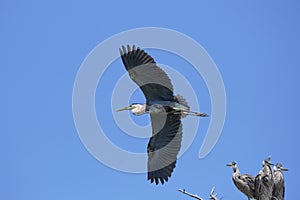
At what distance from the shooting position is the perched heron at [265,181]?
41.5ft

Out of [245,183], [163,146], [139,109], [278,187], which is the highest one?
[139,109]

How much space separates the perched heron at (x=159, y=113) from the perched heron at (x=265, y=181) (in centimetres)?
257

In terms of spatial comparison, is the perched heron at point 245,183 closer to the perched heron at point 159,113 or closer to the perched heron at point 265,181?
the perched heron at point 265,181

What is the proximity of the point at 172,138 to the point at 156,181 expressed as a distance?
97 centimetres

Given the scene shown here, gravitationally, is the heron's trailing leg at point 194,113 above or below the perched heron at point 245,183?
above

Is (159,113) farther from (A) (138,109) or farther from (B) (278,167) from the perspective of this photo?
(B) (278,167)

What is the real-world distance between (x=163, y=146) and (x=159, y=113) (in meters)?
0.71

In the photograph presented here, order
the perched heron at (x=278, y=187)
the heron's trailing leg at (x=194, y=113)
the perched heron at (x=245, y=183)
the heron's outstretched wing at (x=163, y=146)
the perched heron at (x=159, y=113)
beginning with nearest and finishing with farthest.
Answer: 1. the perched heron at (x=278, y=187)
2. the perched heron at (x=245, y=183)
3. the perched heron at (x=159, y=113)
4. the heron's outstretched wing at (x=163, y=146)
5. the heron's trailing leg at (x=194, y=113)

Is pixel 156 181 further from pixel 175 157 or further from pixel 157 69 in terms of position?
pixel 157 69

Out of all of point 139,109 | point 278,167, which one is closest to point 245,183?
point 278,167

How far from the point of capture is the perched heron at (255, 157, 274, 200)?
1266 centimetres

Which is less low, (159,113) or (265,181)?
(159,113)

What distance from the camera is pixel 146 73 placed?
14.6 meters

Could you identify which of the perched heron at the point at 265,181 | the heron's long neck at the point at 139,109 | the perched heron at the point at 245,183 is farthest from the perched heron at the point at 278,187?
Result: the heron's long neck at the point at 139,109
